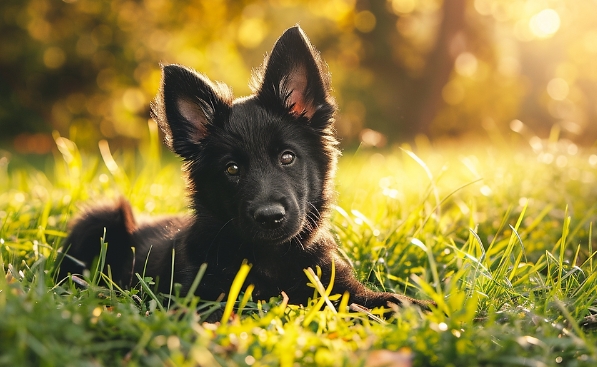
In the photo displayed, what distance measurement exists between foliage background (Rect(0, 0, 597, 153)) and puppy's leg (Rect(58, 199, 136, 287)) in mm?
4148

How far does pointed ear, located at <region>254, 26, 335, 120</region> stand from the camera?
323cm

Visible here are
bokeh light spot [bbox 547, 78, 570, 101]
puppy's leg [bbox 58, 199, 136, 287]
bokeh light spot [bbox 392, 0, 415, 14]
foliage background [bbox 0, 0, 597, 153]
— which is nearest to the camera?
puppy's leg [bbox 58, 199, 136, 287]

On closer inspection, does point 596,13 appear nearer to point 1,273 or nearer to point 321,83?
point 321,83

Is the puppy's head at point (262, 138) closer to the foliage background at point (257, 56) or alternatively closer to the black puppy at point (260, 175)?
the black puppy at point (260, 175)

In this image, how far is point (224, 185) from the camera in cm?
318

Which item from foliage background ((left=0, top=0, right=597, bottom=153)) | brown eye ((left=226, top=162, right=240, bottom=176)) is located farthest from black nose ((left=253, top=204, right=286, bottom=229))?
foliage background ((left=0, top=0, right=597, bottom=153))

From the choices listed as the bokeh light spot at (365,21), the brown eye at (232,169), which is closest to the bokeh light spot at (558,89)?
the bokeh light spot at (365,21)

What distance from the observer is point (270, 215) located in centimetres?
282

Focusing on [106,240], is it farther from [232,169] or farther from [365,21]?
[365,21]

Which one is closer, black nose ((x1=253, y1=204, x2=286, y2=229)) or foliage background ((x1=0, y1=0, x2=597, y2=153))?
black nose ((x1=253, y1=204, x2=286, y2=229))

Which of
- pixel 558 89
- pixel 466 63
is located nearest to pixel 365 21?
pixel 466 63

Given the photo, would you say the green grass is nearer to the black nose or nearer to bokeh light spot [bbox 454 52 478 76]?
the black nose

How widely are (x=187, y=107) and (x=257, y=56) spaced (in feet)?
72.6

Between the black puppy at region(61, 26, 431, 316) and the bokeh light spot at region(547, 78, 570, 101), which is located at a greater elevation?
the black puppy at region(61, 26, 431, 316)
